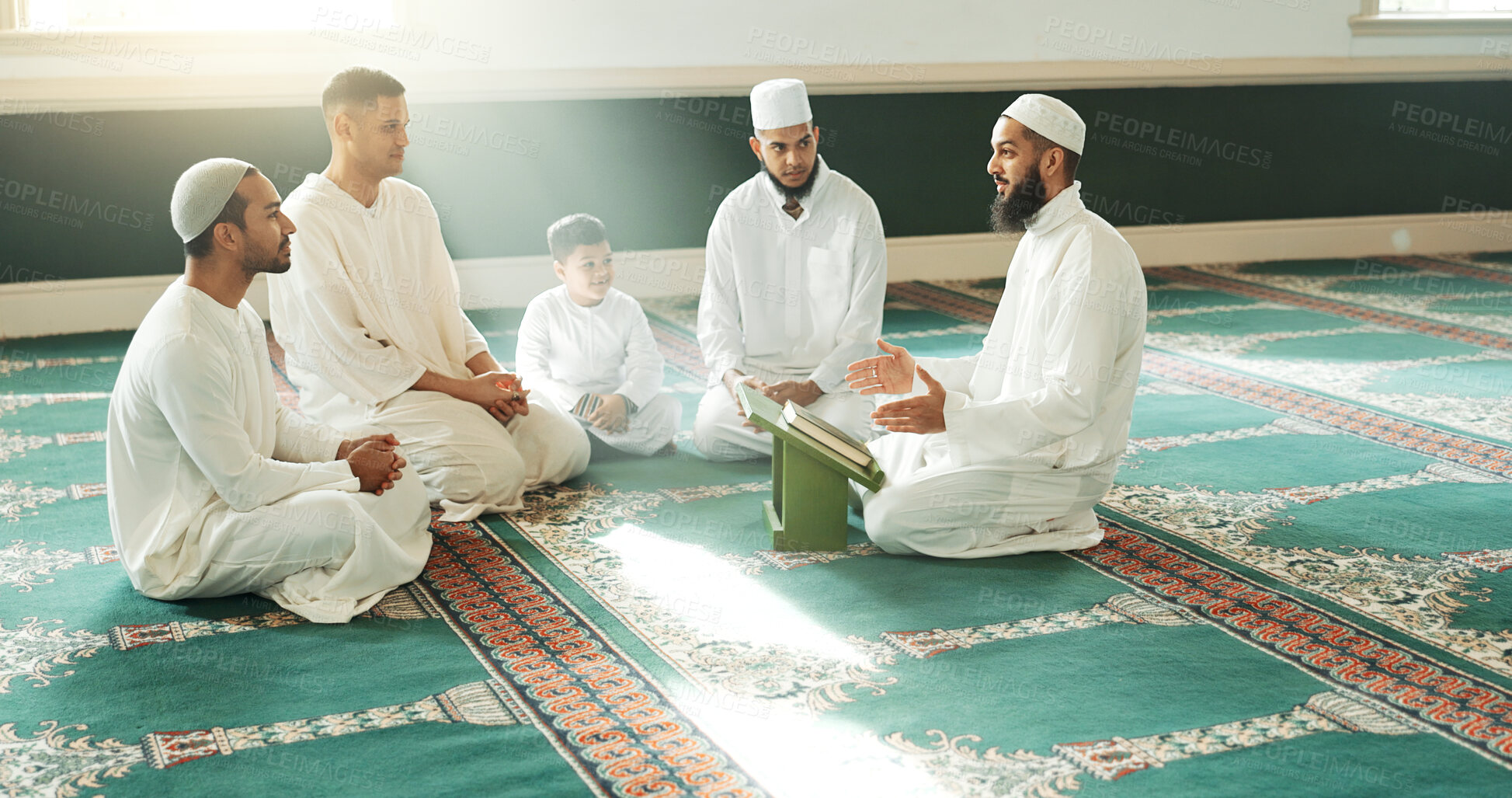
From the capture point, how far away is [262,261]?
2.77 m

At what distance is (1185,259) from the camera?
7.96 m

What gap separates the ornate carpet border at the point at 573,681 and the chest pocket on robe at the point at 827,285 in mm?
1351

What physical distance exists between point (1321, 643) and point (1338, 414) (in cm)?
Answer: 211

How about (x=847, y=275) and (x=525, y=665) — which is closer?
(x=525, y=665)

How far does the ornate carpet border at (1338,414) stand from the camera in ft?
13.3

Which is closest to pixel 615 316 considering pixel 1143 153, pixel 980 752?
pixel 980 752

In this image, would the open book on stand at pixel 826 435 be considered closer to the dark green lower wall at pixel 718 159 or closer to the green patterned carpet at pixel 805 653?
the green patterned carpet at pixel 805 653

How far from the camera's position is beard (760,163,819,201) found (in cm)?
399

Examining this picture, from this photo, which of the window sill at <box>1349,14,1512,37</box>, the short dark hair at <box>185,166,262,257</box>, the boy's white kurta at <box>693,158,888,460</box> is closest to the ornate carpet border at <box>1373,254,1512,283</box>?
the window sill at <box>1349,14,1512,37</box>

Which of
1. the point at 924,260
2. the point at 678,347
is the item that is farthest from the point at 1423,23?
the point at 678,347

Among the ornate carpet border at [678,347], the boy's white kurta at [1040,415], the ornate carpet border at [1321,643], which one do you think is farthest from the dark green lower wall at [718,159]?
the ornate carpet border at [1321,643]

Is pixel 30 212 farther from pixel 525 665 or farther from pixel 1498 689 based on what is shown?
pixel 1498 689

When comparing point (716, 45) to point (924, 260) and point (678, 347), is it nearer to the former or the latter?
point (924, 260)

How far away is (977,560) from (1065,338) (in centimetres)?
59
